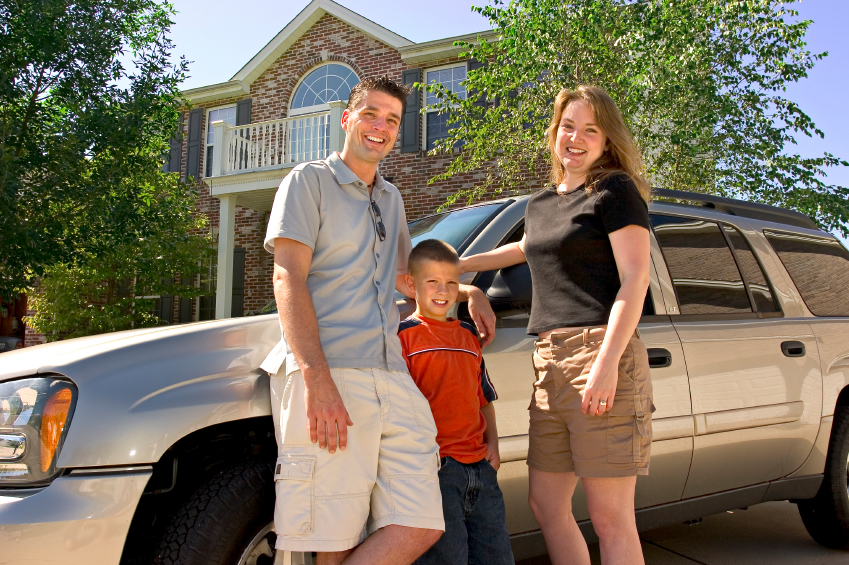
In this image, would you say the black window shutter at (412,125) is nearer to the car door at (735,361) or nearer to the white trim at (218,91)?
the white trim at (218,91)

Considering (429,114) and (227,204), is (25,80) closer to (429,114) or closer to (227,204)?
(227,204)

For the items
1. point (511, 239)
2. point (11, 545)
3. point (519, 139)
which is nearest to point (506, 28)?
point (519, 139)

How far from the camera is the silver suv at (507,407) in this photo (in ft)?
5.99

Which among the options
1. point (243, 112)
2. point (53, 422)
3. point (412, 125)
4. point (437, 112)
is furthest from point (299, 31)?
point (53, 422)

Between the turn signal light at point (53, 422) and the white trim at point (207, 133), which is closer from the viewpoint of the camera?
the turn signal light at point (53, 422)

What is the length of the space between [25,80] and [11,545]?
25.3ft

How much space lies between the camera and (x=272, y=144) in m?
12.6

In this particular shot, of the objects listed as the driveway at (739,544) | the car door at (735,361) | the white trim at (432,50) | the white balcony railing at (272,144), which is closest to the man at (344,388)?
the car door at (735,361)

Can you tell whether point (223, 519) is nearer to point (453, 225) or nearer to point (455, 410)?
point (455, 410)

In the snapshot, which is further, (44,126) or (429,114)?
(429,114)

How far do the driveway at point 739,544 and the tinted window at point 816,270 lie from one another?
1.39 meters

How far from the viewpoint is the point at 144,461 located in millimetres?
1863

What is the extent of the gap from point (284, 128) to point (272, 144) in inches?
20.0

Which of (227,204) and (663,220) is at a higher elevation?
(227,204)
